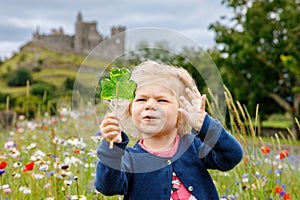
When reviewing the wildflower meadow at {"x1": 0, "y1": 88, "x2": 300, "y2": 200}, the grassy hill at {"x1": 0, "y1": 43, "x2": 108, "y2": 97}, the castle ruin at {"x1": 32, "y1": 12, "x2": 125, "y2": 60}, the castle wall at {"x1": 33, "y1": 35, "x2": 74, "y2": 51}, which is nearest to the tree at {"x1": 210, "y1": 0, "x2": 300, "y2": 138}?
the wildflower meadow at {"x1": 0, "y1": 88, "x2": 300, "y2": 200}

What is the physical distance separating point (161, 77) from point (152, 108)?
130mm

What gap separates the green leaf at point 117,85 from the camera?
1590 millimetres

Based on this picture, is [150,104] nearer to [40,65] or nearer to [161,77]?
[161,77]

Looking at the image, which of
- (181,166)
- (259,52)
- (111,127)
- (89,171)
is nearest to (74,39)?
(259,52)

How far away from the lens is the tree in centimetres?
2019

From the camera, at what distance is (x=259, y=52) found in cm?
2117

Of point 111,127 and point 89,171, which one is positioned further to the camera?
point 89,171

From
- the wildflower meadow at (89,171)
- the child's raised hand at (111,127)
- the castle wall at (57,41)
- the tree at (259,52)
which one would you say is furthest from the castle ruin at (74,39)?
the child's raised hand at (111,127)

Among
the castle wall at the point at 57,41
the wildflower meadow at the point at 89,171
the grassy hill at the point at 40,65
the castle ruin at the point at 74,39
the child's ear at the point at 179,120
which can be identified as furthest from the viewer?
the castle wall at the point at 57,41

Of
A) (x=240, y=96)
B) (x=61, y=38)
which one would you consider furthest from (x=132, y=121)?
(x=61, y=38)

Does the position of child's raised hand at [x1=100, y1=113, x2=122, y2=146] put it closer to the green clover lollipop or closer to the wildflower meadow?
the green clover lollipop

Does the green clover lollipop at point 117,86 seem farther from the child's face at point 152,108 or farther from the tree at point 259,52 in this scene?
the tree at point 259,52

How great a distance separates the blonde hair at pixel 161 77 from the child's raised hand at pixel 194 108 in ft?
0.12

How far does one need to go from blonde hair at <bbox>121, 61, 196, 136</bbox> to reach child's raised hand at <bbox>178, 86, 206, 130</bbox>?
0.04 m
